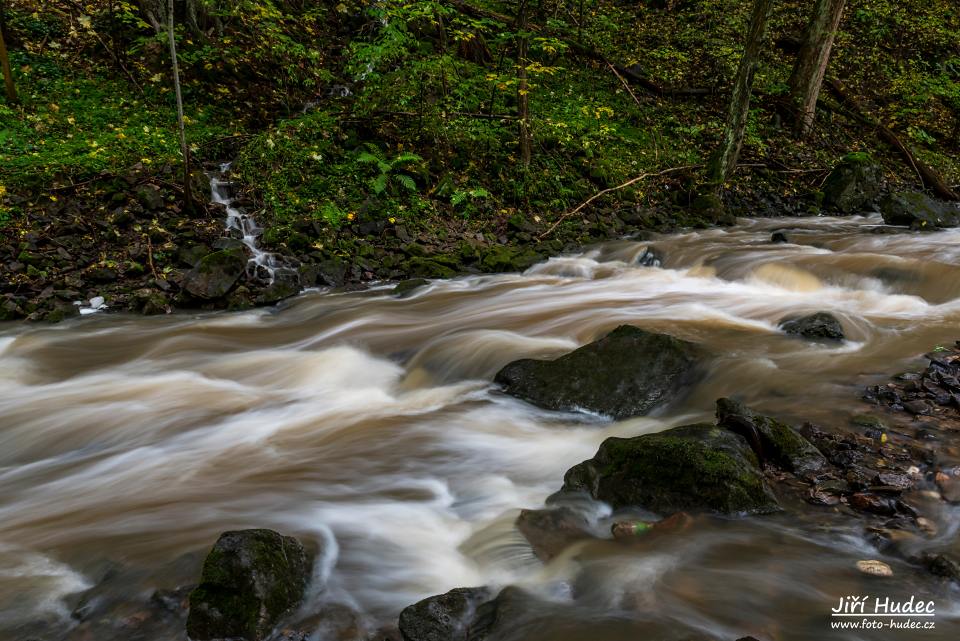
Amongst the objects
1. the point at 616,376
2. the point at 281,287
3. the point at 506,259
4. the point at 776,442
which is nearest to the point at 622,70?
the point at 506,259

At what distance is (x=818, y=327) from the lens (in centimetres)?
620

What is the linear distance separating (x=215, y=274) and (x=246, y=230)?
45.8 inches

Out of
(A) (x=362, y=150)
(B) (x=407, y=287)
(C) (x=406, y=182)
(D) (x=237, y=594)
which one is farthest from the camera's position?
(A) (x=362, y=150)

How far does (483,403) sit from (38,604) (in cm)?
335

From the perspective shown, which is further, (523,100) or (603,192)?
(603,192)

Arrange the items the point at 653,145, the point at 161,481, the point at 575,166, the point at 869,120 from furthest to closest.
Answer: the point at 869,120, the point at 653,145, the point at 575,166, the point at 161,481

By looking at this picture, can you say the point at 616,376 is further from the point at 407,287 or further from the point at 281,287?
the point at 281,287

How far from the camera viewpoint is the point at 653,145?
1315 cm

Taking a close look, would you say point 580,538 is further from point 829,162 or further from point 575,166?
point 829,162

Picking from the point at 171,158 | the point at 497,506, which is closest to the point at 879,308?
the point at 497,506

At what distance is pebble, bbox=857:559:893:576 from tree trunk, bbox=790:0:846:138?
44.9 ft

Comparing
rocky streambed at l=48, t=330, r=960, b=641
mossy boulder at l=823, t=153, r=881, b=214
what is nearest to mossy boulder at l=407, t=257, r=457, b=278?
rocky streambed at l=48, t=330, r=960, b=641

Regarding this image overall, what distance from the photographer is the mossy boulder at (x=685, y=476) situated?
11.6 ft

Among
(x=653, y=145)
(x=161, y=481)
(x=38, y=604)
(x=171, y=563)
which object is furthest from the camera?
(x=653, y=145)
